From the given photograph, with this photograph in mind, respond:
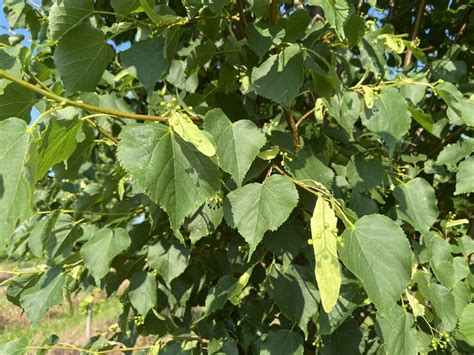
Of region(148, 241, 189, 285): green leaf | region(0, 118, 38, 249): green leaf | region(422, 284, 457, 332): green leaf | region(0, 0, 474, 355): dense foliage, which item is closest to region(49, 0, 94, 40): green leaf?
region(0, 0, 474, 355): dense foliage

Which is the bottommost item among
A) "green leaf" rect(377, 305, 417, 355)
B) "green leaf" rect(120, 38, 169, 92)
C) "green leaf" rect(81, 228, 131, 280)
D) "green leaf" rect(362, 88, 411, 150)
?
"green leaf" rect(377, 305, 417, 355)

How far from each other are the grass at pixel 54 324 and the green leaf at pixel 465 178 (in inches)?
103

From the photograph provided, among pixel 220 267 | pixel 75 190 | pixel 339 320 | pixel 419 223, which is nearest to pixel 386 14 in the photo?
pixel 419 223

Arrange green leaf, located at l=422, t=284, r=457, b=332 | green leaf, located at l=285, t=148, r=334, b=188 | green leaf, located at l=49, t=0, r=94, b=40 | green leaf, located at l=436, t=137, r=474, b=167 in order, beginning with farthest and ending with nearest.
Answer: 1. green leaf, located at l=436, t=137, r=474, b=167
2. green leaf, located at l=422, t=284, r=457, b=332
3. green leaf, located at l=285, t=148, r=334, b=188
4. green leaf, located at l=49, t=0, r=94, b=40

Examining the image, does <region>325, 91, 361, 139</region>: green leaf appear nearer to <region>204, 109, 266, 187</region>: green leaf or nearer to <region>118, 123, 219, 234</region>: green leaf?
<region>204, 109, 266, 187</region>: green leaf

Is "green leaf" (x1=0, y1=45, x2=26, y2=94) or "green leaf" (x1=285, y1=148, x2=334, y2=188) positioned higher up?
"green leaf" (x1=0, y1=45, x2=26, y2=94)

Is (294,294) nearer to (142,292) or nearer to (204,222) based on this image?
(204,222)

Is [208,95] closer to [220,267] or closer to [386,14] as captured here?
[220,267]

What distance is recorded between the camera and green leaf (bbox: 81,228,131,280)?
142cm

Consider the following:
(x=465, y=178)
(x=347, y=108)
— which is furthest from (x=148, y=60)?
(x=465, y=178)

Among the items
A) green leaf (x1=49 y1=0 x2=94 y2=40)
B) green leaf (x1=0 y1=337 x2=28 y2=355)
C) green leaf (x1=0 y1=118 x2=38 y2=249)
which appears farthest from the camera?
green leaf (x1=0 y1=337 x2=28 y2=355)

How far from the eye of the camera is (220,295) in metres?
1.51

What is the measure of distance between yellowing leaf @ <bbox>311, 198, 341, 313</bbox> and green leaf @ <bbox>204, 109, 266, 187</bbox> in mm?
231

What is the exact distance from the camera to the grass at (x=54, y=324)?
4.11 metres
